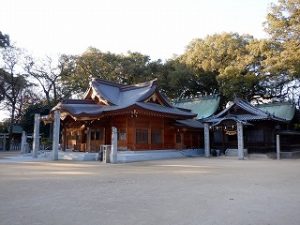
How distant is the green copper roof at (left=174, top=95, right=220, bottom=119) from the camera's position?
36.1 meters

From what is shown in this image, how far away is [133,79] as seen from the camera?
4144 cm

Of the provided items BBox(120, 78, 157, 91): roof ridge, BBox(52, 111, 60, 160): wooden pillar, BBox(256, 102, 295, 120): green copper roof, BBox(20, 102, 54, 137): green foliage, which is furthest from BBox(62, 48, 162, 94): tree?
BBox(52, 111, 60, 160): wooden pillar

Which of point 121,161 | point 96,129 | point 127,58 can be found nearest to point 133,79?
point 127,58

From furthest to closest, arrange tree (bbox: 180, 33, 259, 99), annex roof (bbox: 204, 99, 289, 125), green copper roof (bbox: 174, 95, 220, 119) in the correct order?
green copper roof (bbox: 174, 95, 220, 119)
tree (bbox: 180, 33, 259, 99)
annex roof (bbox: 204, 99, 289, 125)

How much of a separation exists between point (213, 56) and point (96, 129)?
59.2ft

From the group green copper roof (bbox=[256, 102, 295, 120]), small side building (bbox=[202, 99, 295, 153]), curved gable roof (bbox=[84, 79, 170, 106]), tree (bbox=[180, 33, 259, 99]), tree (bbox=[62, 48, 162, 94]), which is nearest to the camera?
curved gable roof (bbox=[84, 79, 170, 106])

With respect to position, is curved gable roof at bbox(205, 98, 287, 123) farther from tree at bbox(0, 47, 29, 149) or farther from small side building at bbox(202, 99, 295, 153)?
tree at bbox(0, 47, 29, 149)

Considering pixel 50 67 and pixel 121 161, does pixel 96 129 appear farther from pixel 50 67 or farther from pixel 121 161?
pixel 50 67

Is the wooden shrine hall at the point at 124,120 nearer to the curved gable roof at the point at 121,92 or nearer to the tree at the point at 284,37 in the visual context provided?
the curved gable roof at the point at 121,92

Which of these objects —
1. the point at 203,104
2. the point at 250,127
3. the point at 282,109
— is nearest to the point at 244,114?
the point at 250,127

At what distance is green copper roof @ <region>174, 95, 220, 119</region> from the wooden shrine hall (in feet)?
17.7

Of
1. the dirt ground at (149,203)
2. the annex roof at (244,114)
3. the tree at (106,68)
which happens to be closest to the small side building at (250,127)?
the annex roof at (244,114)

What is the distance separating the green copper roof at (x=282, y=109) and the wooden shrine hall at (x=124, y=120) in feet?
28.7

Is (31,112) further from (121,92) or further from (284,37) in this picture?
(284,37)
